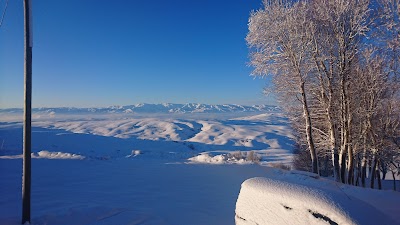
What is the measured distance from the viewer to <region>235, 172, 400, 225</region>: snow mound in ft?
12.4

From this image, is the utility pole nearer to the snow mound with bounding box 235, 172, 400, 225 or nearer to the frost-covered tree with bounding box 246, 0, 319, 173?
the snow mound with bounding box 235, 172, 400, 225

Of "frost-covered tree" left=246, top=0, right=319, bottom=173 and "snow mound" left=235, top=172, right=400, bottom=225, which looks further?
"frost-covered tree" left=246, top=0, right=319, bottom=173

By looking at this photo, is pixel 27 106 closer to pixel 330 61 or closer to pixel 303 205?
pixel 303 205

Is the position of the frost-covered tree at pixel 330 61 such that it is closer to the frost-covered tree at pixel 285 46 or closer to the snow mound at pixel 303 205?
the frost-covered tree at pixel 285 46

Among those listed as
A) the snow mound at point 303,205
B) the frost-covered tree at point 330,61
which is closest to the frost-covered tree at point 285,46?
the frost-covered tree at point 330,61

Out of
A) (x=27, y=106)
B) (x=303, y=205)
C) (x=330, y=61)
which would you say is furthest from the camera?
(x=330, y=61)

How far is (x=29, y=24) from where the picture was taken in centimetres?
739

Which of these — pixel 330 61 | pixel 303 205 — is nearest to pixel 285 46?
pixel 330 61

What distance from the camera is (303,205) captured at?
4.04m

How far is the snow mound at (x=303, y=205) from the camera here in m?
3.79

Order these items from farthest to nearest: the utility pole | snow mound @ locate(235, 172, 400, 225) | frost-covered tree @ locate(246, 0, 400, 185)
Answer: frost-covered tree @ locate(246, 0, 400, 185) → the utility pole → snow mound @ locate(235, 172, 400, 225)

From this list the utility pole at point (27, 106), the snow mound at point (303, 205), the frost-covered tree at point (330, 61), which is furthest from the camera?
the frost-covered tree at point (330, 61)

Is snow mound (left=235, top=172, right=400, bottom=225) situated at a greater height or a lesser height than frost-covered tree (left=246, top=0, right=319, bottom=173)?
lesser

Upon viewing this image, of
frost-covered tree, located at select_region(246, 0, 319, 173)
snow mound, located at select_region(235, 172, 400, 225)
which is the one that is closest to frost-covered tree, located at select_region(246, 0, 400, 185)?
frost-covered tree, located at select_region(246, 0, 319, 173)
